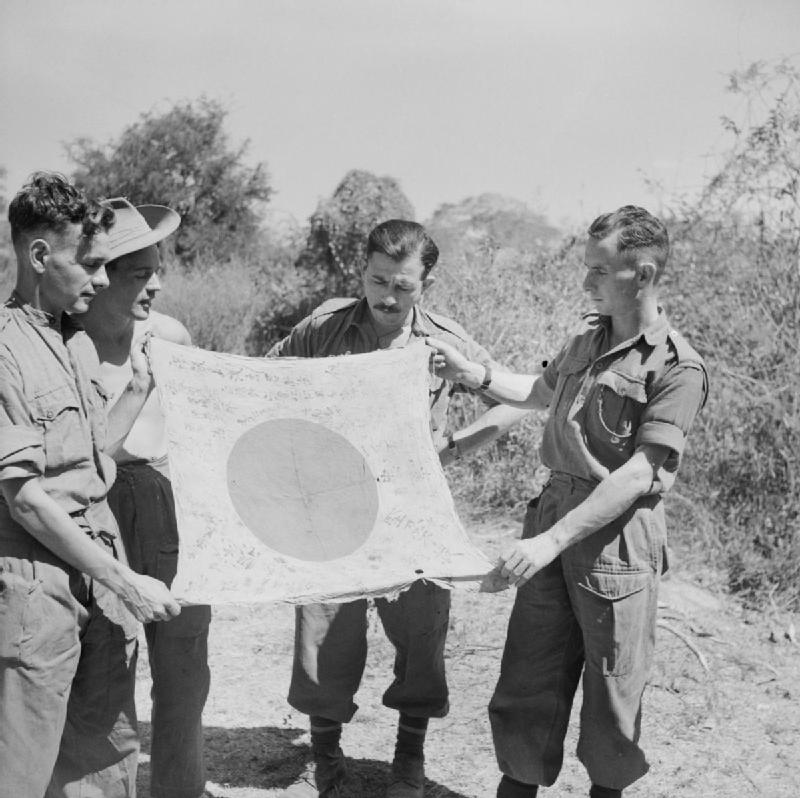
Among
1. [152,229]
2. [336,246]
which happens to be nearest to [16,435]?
[152,229]

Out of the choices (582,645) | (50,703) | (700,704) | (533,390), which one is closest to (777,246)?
(700,704)

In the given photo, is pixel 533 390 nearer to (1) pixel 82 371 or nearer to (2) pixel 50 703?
(1) pixel 82 371

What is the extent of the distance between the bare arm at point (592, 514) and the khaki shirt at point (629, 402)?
6 centimetres

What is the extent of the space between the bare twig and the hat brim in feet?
10.9

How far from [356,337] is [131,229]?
994mm

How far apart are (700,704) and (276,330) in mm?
9035

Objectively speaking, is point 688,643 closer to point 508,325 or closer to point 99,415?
point 99,415

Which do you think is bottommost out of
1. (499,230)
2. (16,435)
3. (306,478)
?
(306,478)

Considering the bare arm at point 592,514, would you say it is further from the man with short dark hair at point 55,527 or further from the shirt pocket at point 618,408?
the man with short dark hair at point 55,527

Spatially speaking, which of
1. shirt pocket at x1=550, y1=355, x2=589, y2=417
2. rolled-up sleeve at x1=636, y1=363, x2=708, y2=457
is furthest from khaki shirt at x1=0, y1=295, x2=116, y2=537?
rolled-up sleeve at x1=636, y1=363, x2=708, y2=457

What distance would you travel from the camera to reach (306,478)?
347 cm

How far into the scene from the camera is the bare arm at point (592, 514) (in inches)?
121

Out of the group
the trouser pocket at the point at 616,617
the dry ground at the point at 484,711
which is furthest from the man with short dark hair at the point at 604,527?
the dry ground at the point at 484,711

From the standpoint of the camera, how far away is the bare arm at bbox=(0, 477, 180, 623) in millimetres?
2572
